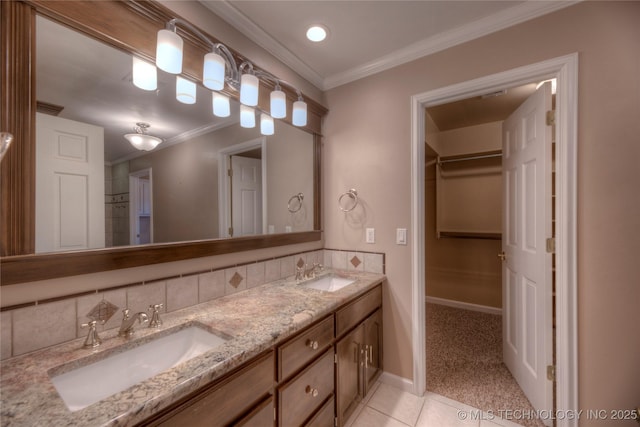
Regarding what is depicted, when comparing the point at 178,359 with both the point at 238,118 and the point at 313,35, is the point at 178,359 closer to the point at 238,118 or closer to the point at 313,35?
the point at 238,118

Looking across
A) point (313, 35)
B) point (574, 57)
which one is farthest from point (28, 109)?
point (574, 57)

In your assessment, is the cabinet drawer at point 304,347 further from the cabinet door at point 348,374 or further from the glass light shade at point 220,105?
the glass light shade at point 220,105

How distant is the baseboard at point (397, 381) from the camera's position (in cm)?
189

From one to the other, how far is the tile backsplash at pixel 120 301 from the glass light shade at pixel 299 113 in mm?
998

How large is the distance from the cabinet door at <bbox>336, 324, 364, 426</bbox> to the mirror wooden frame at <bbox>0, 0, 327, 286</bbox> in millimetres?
1102

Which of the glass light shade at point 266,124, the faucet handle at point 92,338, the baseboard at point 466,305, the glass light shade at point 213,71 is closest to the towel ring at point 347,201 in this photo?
the glass light shade at point 266,124

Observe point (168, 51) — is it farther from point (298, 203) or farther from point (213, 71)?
point (298, 203)

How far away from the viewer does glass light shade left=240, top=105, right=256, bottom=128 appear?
1634mm

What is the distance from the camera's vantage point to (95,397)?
2.70 ft

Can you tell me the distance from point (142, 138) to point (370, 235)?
159cm

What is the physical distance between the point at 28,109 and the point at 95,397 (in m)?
0.98

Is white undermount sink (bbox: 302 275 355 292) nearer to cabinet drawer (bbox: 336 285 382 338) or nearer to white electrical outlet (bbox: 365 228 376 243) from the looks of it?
cabinet drawer (bbox: 336 285 382 338)

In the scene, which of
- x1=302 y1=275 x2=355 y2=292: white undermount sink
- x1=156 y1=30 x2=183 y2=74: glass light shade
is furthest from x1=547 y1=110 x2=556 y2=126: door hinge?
x1=156 y1=30 x2=183 y2=74: glass light shade

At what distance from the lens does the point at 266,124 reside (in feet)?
5.91
